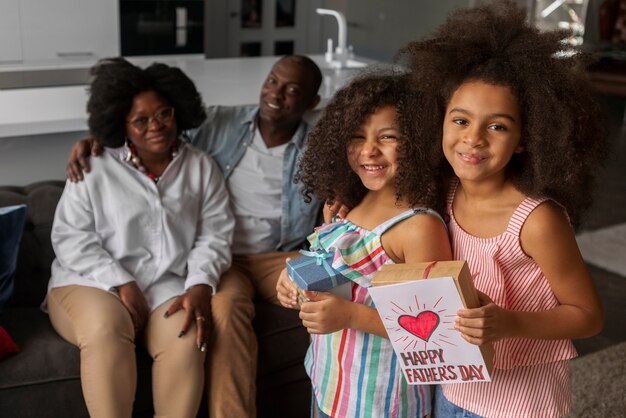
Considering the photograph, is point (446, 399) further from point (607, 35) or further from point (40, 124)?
point (607, 35)

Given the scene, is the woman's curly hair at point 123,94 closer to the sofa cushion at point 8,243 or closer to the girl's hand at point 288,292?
the sofa cushion at point 8,243

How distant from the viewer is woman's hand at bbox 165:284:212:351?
199 centimetres

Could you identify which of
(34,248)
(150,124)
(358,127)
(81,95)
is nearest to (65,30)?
(81,95)

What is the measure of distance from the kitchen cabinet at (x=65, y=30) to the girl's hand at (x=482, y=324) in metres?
3.93

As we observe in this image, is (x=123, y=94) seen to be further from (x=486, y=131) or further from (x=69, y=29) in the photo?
(x=69, y=29)

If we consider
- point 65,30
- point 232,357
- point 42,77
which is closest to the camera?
point 232,357

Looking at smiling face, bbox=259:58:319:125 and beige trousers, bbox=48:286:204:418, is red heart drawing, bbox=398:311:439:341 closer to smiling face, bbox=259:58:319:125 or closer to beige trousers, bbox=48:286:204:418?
beige trousers, bbox=48:286:204:418

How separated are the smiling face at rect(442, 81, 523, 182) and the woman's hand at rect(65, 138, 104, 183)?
48.3 inches

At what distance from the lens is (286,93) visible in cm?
235

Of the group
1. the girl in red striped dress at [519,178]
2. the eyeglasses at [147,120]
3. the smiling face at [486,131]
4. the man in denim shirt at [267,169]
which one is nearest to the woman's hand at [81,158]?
the eyeglasses at [147,120]

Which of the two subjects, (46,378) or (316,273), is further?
(46,378)

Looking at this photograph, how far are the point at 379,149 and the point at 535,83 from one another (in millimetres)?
341

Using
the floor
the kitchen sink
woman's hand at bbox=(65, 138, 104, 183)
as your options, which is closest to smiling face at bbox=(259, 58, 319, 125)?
woman's hand at bbox=(65, 138, 104, 183)

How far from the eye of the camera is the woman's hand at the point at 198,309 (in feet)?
6.53
